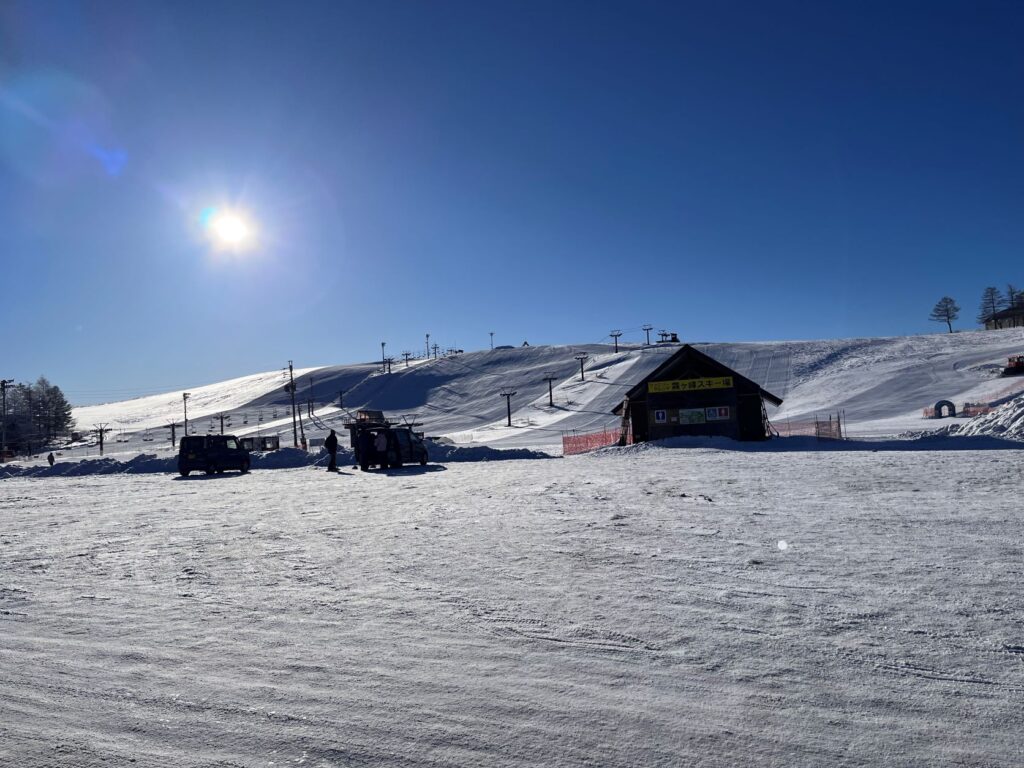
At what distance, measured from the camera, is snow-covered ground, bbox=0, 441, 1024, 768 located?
348 cm

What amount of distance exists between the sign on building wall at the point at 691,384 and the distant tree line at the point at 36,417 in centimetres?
8612

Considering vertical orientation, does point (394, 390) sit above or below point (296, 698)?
above

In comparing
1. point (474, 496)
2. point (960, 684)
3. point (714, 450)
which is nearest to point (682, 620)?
point (960, 684)

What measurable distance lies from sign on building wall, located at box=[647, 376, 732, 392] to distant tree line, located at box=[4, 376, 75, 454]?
86.1 metres

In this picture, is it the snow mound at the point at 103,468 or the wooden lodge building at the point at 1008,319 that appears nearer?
the snow mound at the point at 103,468

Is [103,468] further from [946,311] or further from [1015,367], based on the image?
[946,311]

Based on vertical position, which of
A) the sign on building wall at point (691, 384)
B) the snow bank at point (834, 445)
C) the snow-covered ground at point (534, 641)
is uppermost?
the sign on building wall at point (691, 384)

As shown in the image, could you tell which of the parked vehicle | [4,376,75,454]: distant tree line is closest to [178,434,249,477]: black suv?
the parked vehicle

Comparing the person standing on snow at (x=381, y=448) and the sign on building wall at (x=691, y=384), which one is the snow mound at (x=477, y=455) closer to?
the person standing on snow at (x=381, y=448)

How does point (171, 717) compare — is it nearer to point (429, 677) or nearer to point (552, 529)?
point (429, 677)

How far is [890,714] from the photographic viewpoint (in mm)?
3576

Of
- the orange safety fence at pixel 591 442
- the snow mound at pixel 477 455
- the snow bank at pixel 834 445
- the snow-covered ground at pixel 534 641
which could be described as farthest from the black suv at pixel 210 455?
the snow-covered ground at pixel 534 641

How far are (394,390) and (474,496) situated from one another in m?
109

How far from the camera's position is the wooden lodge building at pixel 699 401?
102ft
